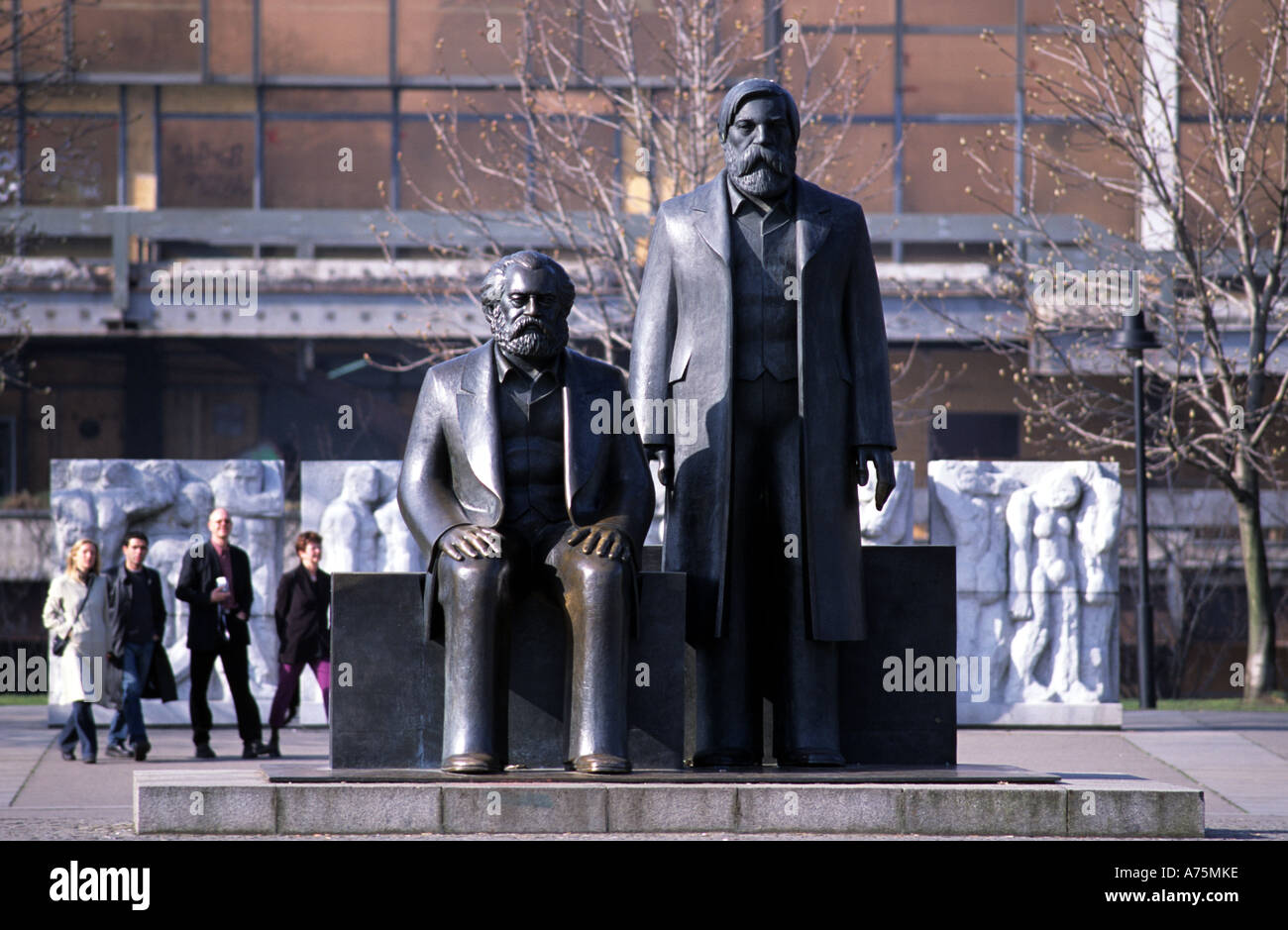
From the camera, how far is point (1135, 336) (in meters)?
17.9

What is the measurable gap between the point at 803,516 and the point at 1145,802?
6.31 ft

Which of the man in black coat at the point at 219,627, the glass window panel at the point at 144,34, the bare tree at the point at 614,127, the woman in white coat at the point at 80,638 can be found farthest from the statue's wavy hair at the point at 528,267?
the glass window panel at the point at 144,34

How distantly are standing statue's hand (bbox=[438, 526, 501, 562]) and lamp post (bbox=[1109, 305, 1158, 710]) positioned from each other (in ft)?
36.3

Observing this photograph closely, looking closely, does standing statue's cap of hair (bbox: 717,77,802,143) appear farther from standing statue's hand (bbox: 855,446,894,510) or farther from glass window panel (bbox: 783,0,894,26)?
glass window panel (bbox: 783,0,894,26)

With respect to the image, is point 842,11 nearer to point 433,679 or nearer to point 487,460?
point 487,460

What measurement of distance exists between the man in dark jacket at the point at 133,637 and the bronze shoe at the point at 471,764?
5.96 metres

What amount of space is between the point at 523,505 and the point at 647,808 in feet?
4.98

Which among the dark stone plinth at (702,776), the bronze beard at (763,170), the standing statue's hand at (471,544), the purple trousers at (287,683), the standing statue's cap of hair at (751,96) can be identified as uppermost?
the standing statue's cap of hair at (751,96)

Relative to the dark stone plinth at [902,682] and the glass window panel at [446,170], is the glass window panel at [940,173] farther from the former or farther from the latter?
the dark stone plinth at [902,682]

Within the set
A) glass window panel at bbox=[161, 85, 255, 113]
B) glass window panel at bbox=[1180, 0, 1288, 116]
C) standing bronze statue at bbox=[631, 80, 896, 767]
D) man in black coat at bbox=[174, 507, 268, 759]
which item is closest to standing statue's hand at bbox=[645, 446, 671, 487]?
standing bronze statue at bbox=[631, 80, 896, 767]

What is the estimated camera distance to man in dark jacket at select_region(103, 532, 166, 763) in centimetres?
1327

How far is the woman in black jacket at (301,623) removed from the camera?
1416cm

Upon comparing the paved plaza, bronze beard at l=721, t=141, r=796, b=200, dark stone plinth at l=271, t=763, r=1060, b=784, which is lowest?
the paved plaza

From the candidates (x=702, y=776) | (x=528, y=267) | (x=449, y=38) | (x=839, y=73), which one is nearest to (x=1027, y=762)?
(x=702, y=776)
